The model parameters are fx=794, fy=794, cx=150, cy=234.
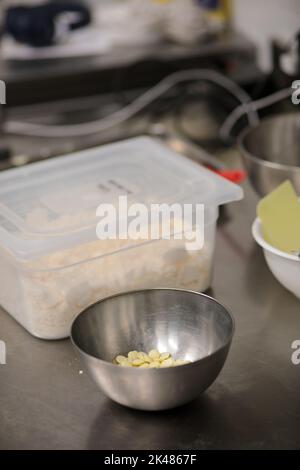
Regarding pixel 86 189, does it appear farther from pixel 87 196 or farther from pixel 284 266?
pixel 284 266

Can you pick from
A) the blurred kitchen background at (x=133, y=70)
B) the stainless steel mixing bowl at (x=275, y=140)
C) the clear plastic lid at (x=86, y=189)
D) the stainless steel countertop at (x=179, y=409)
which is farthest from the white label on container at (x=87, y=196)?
the blurred kitchen background at (x=133, y=70)

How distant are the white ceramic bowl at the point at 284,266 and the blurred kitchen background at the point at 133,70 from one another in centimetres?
93

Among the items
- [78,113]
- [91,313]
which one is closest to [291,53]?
[78,113]

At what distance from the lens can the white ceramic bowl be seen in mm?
1148

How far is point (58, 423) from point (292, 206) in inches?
20.0

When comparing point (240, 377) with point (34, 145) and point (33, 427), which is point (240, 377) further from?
point (34, 145)

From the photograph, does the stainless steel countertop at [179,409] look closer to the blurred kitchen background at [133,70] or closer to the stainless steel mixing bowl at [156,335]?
the stainless steel mixing bowl at [156,335]

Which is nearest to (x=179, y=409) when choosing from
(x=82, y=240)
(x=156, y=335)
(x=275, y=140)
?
(x=156, y=335)

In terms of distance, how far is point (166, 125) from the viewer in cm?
216

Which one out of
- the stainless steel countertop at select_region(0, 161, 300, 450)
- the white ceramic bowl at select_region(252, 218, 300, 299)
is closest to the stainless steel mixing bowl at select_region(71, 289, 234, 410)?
the stainless steel countertop at select_region(0, 161, 300, 450)

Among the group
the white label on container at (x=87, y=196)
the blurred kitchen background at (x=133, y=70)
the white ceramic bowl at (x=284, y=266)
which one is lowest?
the blurred kitchen background at (x=133, y=70)

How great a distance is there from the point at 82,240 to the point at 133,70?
1248 mm

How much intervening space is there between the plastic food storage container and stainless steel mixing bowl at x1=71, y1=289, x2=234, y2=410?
0.08 metres

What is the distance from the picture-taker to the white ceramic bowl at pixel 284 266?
3.77 feet
